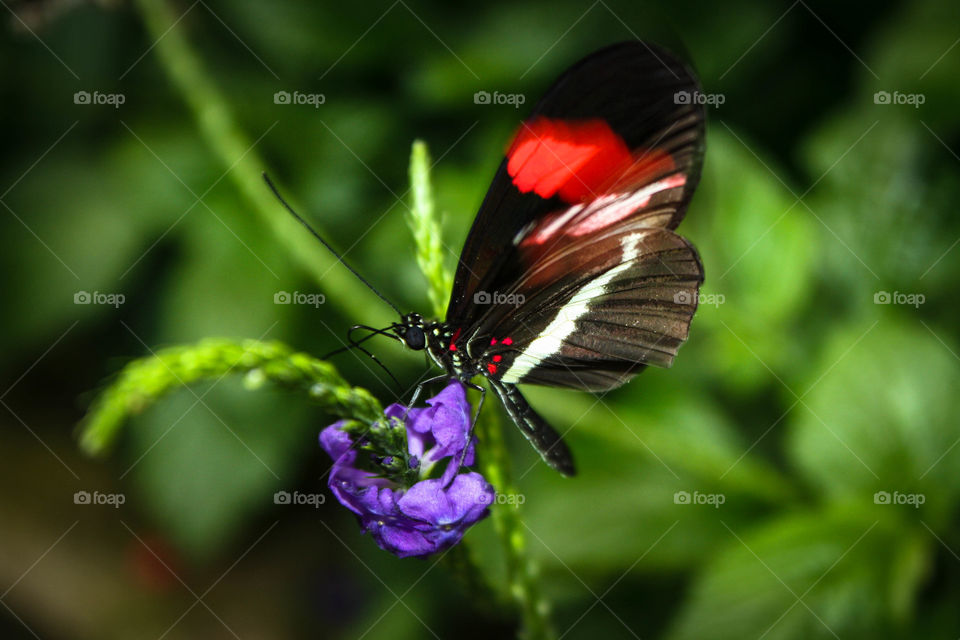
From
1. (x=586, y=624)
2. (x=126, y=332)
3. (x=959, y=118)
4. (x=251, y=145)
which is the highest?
(x=959, y=118)

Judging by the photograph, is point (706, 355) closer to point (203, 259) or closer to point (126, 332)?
point (203, 259)

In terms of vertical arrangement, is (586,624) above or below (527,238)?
below

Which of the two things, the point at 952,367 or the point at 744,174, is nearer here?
the point at 952,367

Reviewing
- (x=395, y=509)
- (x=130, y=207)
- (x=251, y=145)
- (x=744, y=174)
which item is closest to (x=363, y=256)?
(x=251, y=145)
